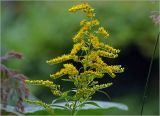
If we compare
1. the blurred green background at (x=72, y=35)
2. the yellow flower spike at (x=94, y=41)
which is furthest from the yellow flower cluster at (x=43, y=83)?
the blurred green background at (x=72, y=35)

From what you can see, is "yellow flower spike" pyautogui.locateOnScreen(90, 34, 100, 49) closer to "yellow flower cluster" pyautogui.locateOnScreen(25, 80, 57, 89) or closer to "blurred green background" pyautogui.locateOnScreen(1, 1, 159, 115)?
"yellow flower cluster" pyautogui.locateOnScreen(25, 80, 57, 89)

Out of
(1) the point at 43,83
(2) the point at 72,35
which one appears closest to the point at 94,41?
(1) the point at 43,83

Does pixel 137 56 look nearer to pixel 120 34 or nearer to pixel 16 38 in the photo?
pixel 120 34

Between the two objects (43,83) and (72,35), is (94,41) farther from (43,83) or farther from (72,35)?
(72,35)

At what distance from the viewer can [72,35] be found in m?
4.09

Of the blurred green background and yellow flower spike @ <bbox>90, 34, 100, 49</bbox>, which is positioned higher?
the blurred green background

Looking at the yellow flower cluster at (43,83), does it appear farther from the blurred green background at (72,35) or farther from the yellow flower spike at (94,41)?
the blurred green background at (72,35)

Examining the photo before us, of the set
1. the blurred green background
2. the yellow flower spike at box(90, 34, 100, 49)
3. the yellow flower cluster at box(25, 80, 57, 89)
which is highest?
the blurred green background

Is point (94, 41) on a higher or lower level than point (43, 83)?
higher

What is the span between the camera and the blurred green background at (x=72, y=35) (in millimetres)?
4047

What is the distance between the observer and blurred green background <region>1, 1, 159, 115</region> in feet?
13.3

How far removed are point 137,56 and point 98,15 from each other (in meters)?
0.44

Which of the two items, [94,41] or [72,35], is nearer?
[94,41]

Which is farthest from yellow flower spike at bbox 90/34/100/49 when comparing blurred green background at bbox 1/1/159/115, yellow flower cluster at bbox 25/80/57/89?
blurred green background at bbox 1/1/159/115
